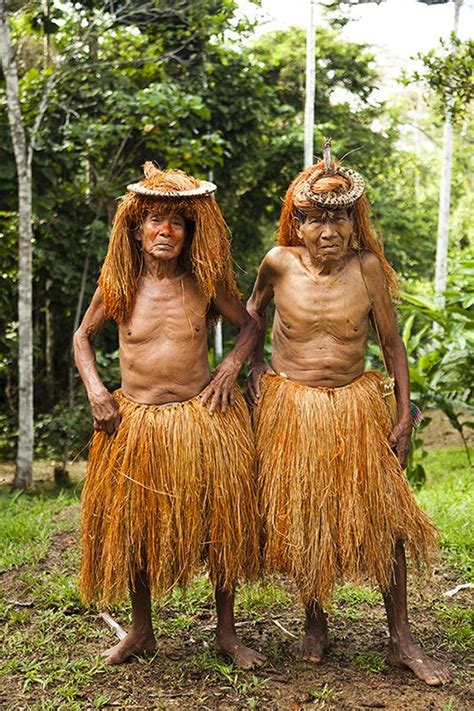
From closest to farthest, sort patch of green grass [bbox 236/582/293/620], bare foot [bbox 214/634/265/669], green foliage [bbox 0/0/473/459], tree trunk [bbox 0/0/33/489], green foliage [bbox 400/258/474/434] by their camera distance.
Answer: bare foot [bbox 214/634/265/669]
patch of green grass [bbox 236/582/293/620]
green foliage [bbox 400/258/474/434]
tree trunk [bbox 0/0/33/489]
green foliage [bbox 0/0/473/459]

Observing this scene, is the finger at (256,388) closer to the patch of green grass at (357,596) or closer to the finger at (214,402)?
the finger at (214,402)

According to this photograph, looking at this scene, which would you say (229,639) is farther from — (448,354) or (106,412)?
(448,354)

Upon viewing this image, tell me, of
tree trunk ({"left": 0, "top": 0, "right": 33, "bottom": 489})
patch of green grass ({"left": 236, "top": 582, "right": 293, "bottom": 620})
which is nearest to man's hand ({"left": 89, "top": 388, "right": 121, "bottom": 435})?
patch of green grass ({"left": 236, "top": 582, "right": 293, "bottom": 620})

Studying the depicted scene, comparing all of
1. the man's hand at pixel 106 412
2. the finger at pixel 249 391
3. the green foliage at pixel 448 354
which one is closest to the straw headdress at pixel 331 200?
the finger at pixel 249 391

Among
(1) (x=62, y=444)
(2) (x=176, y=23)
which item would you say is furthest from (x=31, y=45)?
(1) (x=62, y=444)

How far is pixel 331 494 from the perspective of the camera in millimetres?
2451

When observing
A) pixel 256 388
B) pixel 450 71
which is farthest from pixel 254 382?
pixel 450 71

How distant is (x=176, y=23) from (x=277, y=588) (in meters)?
5.78

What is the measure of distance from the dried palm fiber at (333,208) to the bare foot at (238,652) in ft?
3.96

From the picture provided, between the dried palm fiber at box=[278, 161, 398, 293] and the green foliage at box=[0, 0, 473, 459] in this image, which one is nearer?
the dried palm fiber at box=[278, 161, 398, 293]

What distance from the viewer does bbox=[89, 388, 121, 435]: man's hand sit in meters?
2.52

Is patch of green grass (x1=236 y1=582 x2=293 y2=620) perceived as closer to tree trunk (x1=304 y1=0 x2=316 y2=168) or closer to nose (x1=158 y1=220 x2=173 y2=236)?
nose (x1=158 y1=220 x2=173 y2=236)

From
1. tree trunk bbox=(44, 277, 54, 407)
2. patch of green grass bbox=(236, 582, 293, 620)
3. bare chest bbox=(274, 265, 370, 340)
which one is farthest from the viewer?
tree trunk bbox=(44, 277, 54, 407)

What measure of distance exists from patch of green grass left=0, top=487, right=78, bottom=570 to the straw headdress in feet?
6.13
